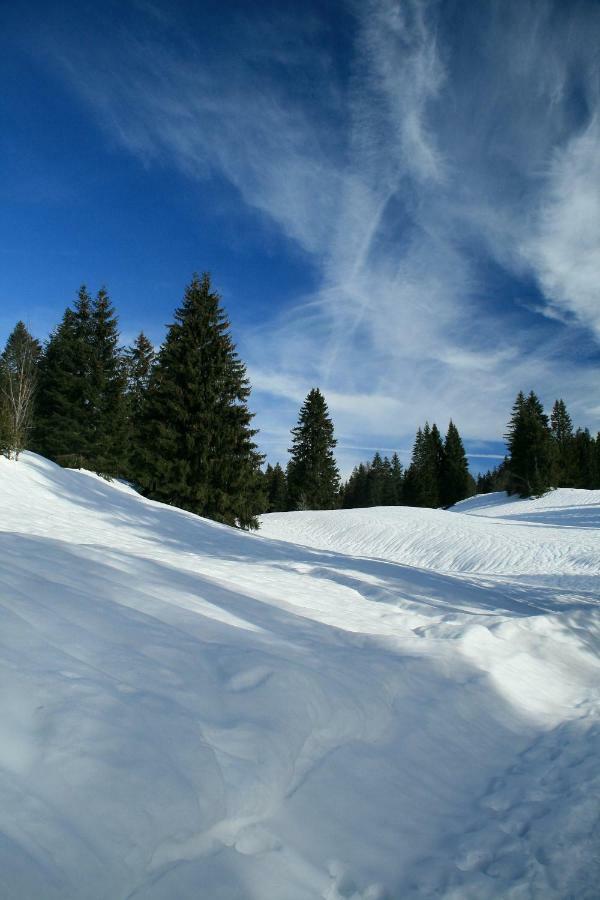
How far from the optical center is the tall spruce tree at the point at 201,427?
1675 centimetres

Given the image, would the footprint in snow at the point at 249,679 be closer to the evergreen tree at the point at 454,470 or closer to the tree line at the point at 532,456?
the tree line at the point at 532,456

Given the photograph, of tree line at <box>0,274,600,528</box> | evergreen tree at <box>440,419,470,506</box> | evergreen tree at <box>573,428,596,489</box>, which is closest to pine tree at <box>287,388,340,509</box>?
tree line at <box>0,274,600,528</box>

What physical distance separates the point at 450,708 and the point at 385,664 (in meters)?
0.55

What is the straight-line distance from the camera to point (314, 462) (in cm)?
3544

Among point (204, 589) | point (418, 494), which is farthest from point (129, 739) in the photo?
point (418, 494)

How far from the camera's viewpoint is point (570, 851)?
6.19 ft

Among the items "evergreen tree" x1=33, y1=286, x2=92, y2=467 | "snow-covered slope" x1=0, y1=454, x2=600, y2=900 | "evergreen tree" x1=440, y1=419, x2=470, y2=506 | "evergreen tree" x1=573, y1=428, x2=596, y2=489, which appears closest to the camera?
"snow-covered slope" x1=0, y1=454, x2=600, y2=900

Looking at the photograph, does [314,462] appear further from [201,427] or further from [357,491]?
[357,491]

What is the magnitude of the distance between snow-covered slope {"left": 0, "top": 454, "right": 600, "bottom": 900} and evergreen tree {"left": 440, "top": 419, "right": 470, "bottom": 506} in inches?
1840

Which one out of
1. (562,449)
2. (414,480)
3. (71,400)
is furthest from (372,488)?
(71,400)

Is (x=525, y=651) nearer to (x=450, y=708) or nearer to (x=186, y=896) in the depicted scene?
(x=450, y=708)

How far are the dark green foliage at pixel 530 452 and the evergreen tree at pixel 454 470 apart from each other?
40.7ft

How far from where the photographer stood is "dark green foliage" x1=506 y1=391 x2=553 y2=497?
110 feet

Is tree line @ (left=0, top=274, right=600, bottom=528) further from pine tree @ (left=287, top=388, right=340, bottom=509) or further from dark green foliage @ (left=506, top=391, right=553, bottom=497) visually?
dark green foliage @ (left=506, top=391, right=553, bottom=497)
